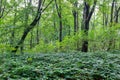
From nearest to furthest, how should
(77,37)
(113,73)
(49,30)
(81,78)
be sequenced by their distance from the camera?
(81,78)
(113,73)
(77,37)
(49,30)

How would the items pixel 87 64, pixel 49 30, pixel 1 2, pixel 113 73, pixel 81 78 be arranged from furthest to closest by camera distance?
1. pixel 49 30
2. pixel 1 2
3. pixel 87 64
4. pixel 113 73
5. pixel 81 78

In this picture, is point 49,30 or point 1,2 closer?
point 1,2

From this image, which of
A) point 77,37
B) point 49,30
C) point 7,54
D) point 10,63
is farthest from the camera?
point 49,30

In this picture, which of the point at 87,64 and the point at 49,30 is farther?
the point at 49,30

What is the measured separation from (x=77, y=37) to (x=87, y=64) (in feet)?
20.9

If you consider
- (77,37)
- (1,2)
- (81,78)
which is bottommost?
(81,78)

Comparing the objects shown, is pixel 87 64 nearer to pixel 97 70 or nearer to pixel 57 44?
pixel 97 70

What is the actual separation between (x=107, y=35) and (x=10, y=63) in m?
8.98

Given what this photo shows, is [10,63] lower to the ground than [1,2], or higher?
lower

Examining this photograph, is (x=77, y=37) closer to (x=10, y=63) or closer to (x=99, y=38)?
(x=99, y=38)

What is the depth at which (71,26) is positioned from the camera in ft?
95.5

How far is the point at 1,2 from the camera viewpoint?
16984 millimetres

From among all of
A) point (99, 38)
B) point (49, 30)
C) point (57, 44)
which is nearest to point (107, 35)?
point (99, 38)

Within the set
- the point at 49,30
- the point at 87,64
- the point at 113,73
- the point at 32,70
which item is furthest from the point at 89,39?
the point at 49,30
